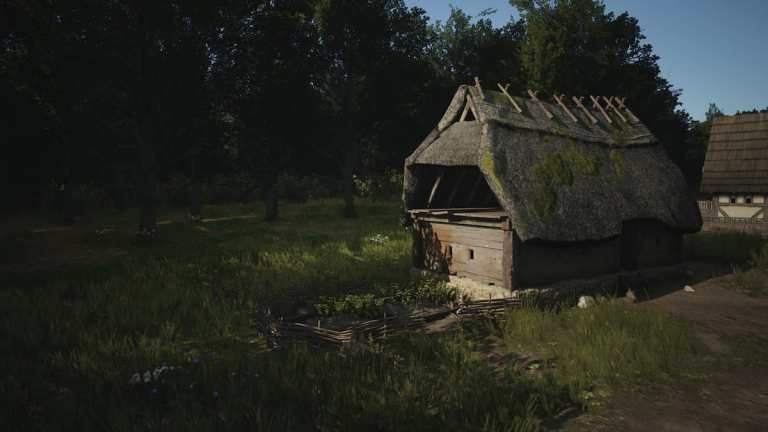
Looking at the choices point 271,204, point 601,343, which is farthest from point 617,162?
point 271,204

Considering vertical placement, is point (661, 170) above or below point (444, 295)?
above

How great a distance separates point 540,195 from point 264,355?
7.83 m

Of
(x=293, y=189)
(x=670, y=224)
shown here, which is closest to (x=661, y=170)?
(x=670, y=224)

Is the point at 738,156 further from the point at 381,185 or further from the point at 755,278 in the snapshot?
the point at 381,185

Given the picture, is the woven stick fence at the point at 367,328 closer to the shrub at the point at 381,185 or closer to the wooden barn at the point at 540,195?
the wooden barn at the point at 540,195

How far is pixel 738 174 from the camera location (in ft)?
69.2

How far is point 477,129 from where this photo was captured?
12.5m

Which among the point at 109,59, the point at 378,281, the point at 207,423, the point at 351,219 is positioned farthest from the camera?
the point at 351,219

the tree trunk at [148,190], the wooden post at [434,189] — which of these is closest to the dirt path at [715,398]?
the wooden post at [434,189]

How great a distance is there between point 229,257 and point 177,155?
10.0 metres

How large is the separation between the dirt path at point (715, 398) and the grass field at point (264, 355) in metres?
0.39

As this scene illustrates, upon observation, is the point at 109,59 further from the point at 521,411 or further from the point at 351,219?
the point at 521,411

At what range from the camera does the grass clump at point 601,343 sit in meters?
6.89

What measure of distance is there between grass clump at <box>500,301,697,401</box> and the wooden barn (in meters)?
2.07
